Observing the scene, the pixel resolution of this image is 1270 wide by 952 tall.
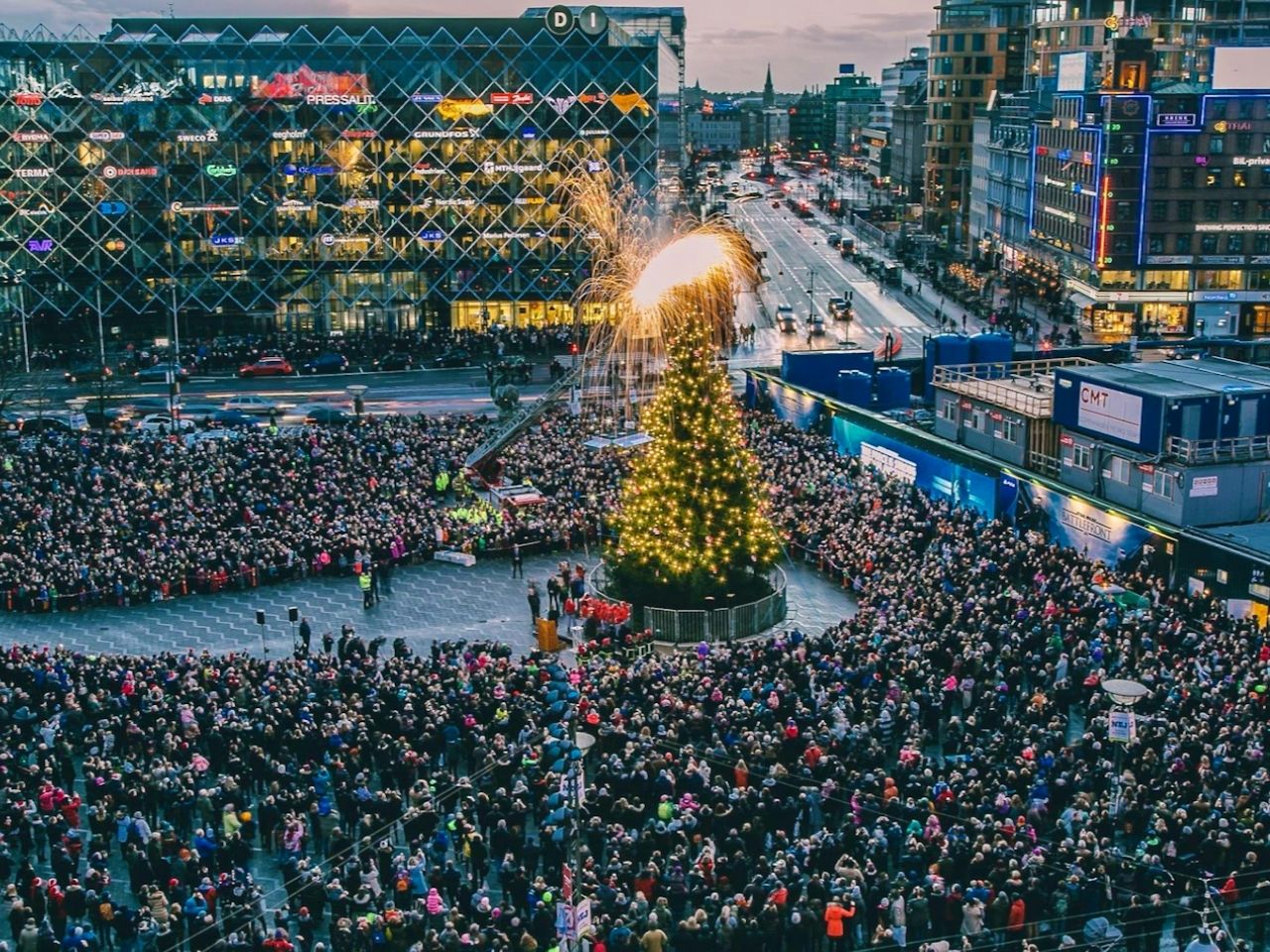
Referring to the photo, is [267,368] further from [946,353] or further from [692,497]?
[692,497]

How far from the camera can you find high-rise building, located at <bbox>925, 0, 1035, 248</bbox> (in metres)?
126

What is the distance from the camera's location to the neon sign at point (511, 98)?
8312 cm

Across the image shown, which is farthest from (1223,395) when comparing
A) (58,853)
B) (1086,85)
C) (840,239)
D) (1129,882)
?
(840,239)

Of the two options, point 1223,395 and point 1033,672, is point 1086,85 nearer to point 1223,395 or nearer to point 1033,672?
point 1223,395

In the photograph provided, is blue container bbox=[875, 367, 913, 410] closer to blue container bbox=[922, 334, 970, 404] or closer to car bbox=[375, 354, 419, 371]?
blue container bbox=[922, 334, 970, 404]

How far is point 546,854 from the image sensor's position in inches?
906

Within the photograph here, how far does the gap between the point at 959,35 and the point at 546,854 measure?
380 ft

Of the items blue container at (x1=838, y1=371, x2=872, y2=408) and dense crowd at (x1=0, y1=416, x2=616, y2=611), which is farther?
blue container at (x1=838, y1=371, x2=872, y2=408)

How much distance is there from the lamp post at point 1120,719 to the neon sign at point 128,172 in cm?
6928

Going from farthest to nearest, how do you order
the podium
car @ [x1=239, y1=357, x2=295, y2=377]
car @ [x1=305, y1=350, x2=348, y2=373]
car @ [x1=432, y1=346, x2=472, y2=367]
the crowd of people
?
the crowd of people < car @ [x1=432, y1=346, x2=472, y2=367] < car @ [x1=305, y1=350, x2=348, y2=373] < car @ [x1=239, y1=357, x2=295, y2=377] < the podium

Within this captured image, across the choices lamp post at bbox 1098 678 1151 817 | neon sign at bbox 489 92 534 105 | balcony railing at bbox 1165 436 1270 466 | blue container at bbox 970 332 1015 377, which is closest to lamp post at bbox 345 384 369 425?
neon sign at bbox 489 92 534 105

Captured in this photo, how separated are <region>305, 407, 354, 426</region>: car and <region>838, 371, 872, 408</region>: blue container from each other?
1841 centimetres

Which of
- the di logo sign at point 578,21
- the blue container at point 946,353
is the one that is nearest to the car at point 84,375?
the di logo sign at point 578,21

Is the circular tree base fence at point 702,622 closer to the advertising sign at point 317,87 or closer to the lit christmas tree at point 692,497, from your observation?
the lit christmas tree at point 692,497
